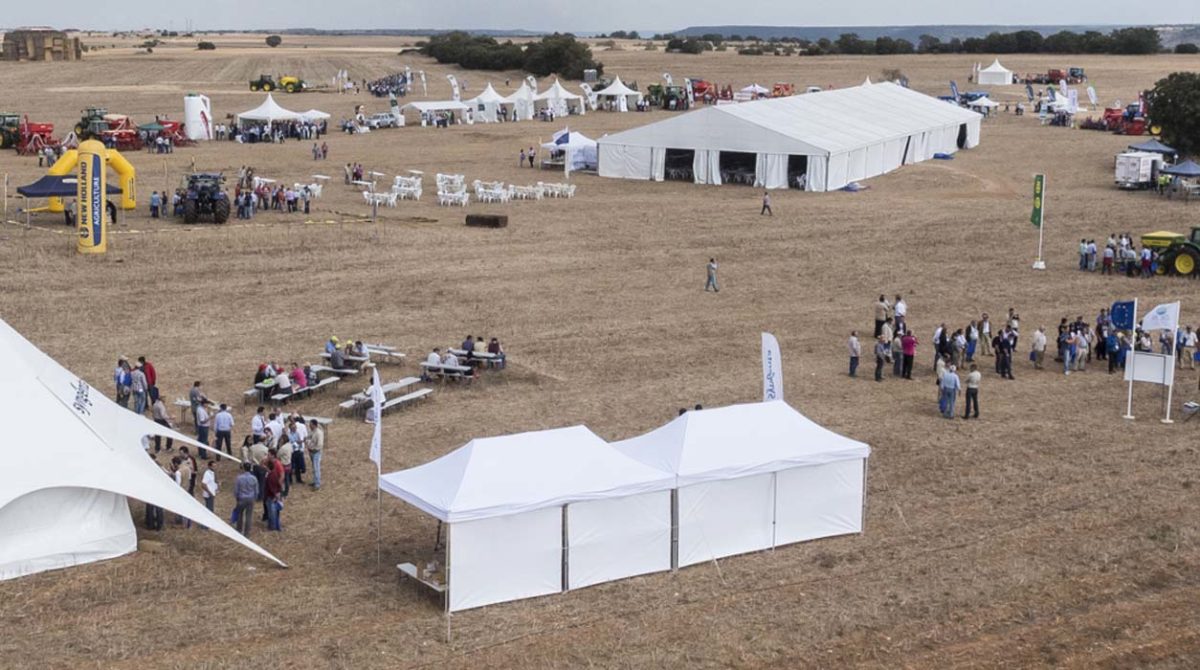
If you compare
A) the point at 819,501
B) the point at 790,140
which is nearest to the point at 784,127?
the point at 790,140

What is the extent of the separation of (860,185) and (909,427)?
77.4 feet

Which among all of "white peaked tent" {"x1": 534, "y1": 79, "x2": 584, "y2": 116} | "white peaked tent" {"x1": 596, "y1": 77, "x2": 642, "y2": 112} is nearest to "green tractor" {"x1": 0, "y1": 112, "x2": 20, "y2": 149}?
"white peaked tent" {"x1": 534, "y1": 79, "x2": 584, "y2": 116}

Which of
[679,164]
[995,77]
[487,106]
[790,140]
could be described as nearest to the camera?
[790,140]

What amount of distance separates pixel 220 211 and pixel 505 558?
21327 mm

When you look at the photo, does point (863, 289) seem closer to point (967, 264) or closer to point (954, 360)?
point (967, 264)

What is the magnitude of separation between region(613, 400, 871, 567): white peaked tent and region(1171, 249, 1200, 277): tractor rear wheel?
1701 centimetres

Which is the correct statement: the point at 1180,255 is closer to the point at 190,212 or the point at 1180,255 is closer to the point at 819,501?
the point at 819,501

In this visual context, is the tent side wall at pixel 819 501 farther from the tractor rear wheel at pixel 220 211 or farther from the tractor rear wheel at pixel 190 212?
the tractor rear wheel at pixel 190 212

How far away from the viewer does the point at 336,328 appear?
23359 millimetres

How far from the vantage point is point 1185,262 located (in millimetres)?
28344

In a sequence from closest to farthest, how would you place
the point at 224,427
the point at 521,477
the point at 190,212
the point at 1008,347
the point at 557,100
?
the point at 521,477 → the point at 224,427 → the point at 1008,347 → the point at 190,212 → the point at 557,100

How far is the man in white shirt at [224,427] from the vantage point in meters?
16.2

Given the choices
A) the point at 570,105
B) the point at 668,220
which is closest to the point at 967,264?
the point at 668,220


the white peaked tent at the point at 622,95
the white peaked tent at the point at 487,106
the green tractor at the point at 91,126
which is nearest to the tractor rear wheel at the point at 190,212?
the green tractor at the point at 91,126
